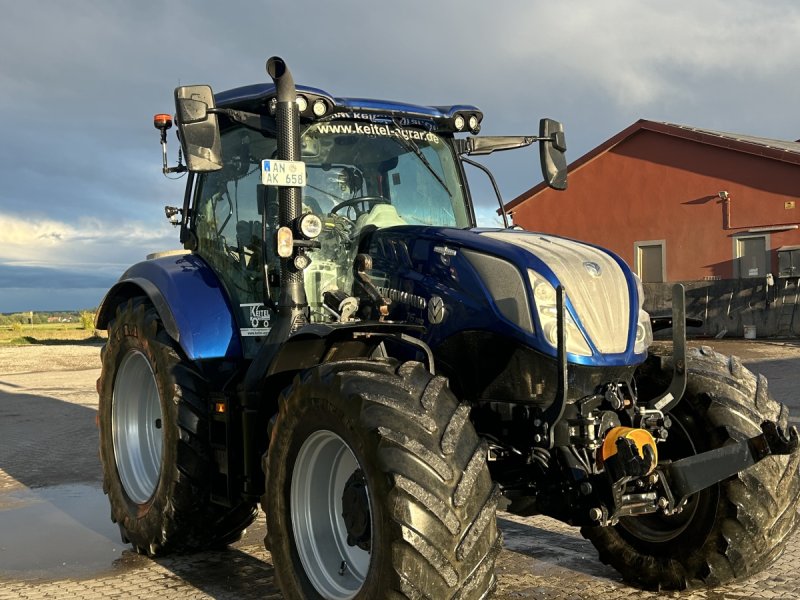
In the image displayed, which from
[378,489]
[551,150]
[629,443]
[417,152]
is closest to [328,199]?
[417,152]

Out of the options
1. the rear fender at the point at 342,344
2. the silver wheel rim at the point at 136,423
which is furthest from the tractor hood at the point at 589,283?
the silver wheel rim at the point at 136,423

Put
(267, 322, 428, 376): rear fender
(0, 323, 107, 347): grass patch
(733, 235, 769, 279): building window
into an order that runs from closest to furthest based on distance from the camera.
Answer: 1. (267, 322, 428, 376): rear fender
2. (733, 235, 769, 279): building window
3. (0, 323, 107, 347): grass patch

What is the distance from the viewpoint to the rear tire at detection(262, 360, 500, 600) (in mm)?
3334

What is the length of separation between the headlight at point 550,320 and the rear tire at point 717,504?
34.9 inches

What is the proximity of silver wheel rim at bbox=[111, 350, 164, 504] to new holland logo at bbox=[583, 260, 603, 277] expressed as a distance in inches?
116

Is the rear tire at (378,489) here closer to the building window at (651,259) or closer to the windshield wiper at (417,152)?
the windshield wiper at (417,152)

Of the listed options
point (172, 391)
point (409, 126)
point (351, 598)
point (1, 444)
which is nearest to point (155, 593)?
point (172, 391)

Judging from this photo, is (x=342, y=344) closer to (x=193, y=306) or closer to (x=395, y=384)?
(x=395, y=384)

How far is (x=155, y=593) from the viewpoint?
15.3ft

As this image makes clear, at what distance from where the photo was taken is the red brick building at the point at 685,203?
2342 cm

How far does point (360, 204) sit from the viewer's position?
16.9ft

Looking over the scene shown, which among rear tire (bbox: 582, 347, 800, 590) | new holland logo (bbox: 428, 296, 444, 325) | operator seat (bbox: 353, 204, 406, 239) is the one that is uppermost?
operator seat (bbox: 353, 204, 406, 239)

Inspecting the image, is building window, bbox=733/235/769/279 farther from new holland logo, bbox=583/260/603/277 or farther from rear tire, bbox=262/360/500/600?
rear tire, bbox=262/360/500/600

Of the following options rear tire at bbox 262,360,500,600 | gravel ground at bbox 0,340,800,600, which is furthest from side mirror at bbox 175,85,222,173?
gravel ground at bbox 0,340,800,600
